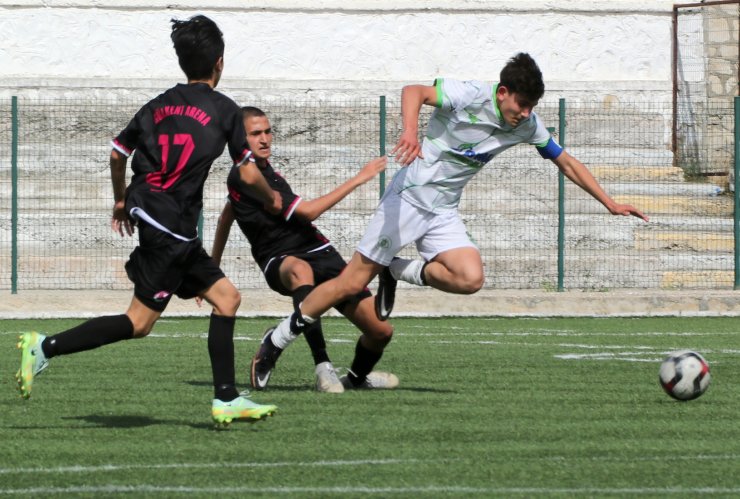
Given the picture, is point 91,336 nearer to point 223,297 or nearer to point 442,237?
point 223,297

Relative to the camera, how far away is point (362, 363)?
30.1ft

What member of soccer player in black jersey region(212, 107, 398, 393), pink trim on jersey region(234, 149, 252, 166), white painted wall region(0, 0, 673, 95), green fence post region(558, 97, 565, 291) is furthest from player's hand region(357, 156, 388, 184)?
white painted wall region(0, 0, 673, 95)

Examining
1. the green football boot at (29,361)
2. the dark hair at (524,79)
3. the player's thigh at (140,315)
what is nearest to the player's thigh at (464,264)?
the dark hair at (524,79)

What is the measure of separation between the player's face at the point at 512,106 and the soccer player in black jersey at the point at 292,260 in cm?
116

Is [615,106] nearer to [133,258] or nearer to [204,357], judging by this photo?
[204,357]

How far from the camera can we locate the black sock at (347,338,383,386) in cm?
914

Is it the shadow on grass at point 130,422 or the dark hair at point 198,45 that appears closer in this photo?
the dark hair at point 198,45

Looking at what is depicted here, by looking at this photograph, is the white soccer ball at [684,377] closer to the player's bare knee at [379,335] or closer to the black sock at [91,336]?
the player's bare knee at [379,335]

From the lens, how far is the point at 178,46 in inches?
286

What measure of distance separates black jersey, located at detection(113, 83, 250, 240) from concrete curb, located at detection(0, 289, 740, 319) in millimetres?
7912

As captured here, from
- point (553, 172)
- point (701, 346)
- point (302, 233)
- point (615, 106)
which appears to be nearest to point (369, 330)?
point (302, 233)

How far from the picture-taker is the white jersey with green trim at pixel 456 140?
871cm

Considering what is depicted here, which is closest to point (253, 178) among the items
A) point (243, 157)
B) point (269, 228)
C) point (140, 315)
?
point (243, 157)

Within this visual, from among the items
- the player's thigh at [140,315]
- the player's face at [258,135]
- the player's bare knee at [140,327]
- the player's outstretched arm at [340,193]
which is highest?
the player's face at [258,135]
